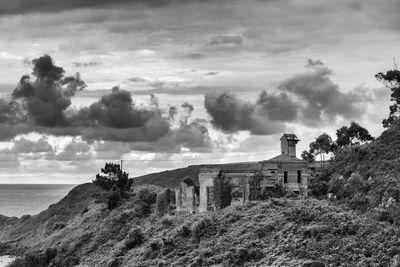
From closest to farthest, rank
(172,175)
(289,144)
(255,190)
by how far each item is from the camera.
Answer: (255,190) → (289,144) → (172,175)

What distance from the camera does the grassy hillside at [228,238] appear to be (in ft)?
163

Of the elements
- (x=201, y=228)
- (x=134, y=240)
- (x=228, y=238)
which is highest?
(x=201, y=228)

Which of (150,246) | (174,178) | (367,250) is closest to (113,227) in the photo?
(150,246)

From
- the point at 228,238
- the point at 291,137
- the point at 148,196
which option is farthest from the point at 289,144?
the point at 228,238

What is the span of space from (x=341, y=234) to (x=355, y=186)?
48.0 ft

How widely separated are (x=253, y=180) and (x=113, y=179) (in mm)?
32504

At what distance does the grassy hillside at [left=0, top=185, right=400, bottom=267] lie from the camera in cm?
4981

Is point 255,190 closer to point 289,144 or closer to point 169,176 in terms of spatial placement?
point 289,144

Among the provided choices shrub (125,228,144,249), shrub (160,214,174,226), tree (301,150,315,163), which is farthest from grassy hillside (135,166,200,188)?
shrub (125,228,144,249)

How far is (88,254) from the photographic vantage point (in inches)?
3241

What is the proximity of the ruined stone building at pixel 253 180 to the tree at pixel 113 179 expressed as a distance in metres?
21.5

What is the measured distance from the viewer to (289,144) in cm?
8075

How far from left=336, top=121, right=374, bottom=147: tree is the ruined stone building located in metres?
35.3

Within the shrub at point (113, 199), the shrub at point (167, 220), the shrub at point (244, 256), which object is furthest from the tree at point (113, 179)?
the shrub at point (244, 256)
